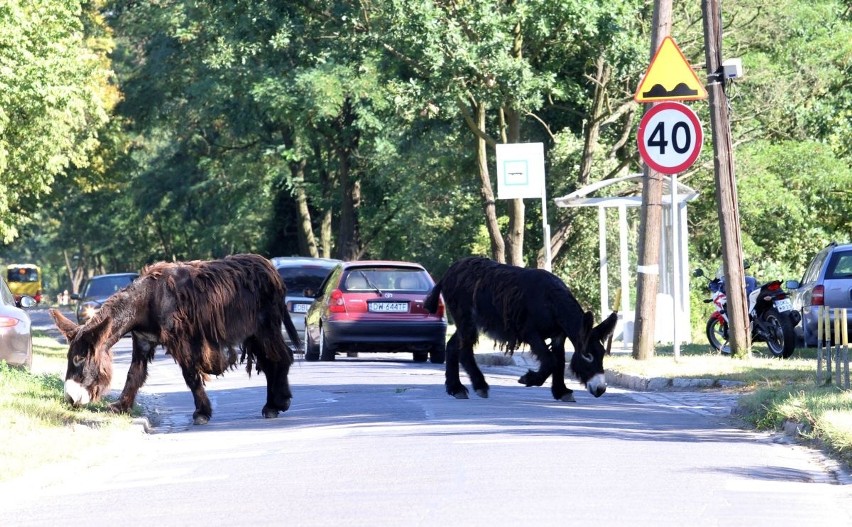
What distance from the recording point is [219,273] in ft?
46.9

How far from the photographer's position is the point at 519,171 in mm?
25547

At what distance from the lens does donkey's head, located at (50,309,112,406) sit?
13.8m

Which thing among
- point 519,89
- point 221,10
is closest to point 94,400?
point 519,89

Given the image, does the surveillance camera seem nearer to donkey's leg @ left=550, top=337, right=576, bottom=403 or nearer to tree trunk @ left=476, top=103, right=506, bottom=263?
donkey's leg @ left=550, top=337, right=576, bottom=403

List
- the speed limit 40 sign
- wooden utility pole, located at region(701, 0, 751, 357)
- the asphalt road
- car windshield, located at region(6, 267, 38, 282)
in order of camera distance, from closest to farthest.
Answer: the asphalt road, the speed limit 40 sign, wooden utility pole, located at region(701, 0, 751, 357), car windshield, located at region(6, 267, 38, 282)

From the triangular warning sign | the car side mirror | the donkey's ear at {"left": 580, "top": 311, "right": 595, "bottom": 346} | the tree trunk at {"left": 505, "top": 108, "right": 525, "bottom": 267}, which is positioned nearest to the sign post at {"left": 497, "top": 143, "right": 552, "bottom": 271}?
the triangular warning sign

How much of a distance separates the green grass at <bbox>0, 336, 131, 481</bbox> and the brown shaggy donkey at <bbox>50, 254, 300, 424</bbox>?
33 centimetres

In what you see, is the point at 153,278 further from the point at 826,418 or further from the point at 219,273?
the point at 826,418

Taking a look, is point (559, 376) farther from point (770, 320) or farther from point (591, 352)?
point (770, 320)

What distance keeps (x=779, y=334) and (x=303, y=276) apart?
1020 cm

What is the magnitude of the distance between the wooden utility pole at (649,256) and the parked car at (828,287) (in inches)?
93.3

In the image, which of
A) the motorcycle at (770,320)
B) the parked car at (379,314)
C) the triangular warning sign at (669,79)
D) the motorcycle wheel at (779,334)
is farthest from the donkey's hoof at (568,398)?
the parked car at (379,314)

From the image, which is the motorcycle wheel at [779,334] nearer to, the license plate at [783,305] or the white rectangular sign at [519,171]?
the license plate at [783,305]

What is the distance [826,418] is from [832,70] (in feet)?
98.2
